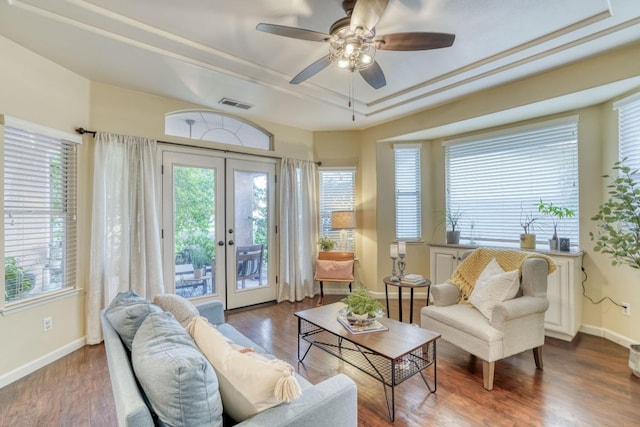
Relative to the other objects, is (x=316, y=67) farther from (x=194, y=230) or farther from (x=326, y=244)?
(x=326, y=244)

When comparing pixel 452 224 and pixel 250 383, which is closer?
pixel 250 383

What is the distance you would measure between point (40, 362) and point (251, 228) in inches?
100

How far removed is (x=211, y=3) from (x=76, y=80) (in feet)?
6.21

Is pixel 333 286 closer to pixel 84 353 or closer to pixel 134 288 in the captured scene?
pixel 134 288

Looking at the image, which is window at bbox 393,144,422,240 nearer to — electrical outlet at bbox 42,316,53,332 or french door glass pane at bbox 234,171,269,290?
french door glass pane at bbox 234,171,269,290

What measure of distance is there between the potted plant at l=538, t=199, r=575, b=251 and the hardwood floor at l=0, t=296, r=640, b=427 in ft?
3.48

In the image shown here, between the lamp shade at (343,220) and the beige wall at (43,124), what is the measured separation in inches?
121

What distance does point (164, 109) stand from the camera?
362 cm

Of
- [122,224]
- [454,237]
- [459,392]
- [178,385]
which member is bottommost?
[459,392]

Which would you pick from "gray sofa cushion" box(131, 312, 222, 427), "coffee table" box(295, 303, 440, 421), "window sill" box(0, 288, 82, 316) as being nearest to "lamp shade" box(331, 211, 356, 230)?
"coffee table" box(295, 303, 440, 421)

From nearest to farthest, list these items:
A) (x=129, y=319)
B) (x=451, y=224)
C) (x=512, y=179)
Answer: (x=129, y=319) → (x=512, y=179) → (x=451, y=224)

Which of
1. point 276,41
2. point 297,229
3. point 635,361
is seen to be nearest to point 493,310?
point 635,361

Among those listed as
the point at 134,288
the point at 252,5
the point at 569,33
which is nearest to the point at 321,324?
the point at 134,288

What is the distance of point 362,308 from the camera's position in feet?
7.52
